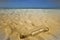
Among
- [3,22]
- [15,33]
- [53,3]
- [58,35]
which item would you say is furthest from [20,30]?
[53,3]

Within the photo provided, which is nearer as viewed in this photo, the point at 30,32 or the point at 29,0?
the point at 30,32

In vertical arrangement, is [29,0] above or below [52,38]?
above

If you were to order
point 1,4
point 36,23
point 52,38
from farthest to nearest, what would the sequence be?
point 1,4 < point 36,23 < point 52,38

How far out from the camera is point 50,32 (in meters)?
1.39

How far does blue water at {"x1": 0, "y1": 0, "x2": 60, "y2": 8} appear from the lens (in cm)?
231

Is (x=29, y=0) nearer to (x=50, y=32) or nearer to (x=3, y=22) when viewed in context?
(x=3, y=22)

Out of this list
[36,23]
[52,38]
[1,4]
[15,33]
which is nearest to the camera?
[52,38]

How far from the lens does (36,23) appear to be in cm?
164

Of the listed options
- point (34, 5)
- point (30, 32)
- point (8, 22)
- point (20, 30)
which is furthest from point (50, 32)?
point (34, 5)

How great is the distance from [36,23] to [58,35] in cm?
44

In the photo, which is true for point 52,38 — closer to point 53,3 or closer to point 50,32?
point 50,32

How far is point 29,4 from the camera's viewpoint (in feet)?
7.66

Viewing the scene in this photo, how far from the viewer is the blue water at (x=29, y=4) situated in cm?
231

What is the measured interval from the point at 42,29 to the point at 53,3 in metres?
1.09
